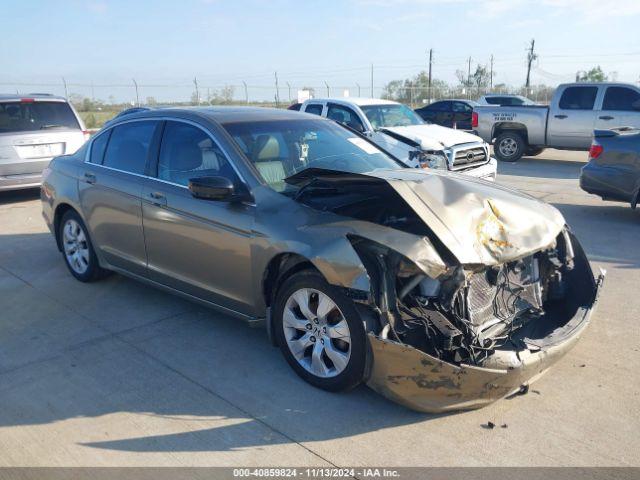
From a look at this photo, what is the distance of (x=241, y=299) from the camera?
4262 millimetres

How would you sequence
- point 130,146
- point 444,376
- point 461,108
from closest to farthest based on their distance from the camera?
point 444,376 → point 130,146 → point 461,108

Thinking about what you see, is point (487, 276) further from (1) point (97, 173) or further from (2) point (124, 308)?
(1) point (97, 173)

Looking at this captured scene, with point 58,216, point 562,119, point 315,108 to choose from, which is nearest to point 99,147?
point 58,216

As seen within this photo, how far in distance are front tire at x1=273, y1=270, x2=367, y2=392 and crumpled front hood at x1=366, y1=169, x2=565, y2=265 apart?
721 millimetres

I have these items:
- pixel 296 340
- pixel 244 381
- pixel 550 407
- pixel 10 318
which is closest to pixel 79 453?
pixel 244 381

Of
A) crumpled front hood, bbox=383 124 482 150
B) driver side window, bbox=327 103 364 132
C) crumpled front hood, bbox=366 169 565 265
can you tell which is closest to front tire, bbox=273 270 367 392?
crumpled front hood, bbox=366 169 565 265

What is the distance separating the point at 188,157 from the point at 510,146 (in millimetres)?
12436

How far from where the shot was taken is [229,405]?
369 cm

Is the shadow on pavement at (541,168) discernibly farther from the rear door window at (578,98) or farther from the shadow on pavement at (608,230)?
the shadow on pavement at (608,230)

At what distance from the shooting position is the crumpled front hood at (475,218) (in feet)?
11.5

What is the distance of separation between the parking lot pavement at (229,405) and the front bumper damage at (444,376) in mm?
183

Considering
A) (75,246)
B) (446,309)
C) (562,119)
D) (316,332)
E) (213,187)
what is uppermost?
(213,187)

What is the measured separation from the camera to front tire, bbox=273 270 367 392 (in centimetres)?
353

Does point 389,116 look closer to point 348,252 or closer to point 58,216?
point 58,216
